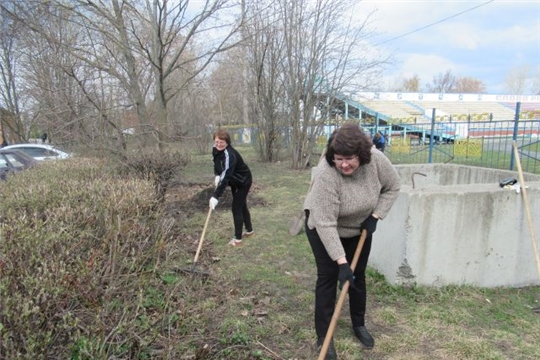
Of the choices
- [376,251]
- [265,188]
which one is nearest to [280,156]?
[265,188]

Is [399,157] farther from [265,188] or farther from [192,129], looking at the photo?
[192,129]

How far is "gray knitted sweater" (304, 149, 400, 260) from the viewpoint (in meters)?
2.37

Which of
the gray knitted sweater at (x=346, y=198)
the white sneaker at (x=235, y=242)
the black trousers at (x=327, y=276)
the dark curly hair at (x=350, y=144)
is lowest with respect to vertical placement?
the white sneaker at (x=235, y=242)

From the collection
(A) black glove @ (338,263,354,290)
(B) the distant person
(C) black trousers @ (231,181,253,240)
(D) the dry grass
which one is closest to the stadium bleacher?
(B) the distant person

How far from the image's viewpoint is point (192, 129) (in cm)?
2041

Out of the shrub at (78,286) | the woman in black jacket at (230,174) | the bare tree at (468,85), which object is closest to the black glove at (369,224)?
the shrub at (78,286)

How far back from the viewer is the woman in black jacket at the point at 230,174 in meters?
4.79

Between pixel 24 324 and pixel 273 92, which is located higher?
pixel 273 92

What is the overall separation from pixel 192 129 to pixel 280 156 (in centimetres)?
730

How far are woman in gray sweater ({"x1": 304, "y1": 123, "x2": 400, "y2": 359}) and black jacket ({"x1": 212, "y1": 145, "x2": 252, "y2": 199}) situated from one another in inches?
88.7

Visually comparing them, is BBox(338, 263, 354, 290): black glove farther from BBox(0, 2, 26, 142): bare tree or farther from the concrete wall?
BBox(0, 2, 26, 142): bare tree

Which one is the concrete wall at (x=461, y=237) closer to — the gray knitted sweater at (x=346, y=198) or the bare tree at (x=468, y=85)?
the gray knitted sweater at (x=346, y=198)

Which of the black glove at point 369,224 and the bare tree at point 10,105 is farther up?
the bare tree at point 10,105

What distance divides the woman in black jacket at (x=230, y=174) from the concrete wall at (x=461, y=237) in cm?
202
